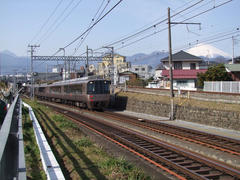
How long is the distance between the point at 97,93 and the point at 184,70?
20242 millimetres

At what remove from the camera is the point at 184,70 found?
4062 cm

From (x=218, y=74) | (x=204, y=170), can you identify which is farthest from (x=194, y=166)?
(x=218, y=74)

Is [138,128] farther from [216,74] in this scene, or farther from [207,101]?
[216,74]

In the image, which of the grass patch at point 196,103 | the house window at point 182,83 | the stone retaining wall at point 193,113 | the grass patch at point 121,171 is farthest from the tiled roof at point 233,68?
the grass patch at point 121,171

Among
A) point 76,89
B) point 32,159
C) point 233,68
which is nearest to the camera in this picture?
point 32,159

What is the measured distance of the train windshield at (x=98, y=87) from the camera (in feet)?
78.5

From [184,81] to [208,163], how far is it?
110ft

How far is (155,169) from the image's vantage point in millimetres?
7363

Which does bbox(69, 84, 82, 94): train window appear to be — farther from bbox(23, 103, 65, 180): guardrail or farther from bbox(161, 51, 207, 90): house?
bbox(23, 103, 65, 180): guardrail

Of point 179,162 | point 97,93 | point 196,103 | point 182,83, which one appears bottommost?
point 179,162

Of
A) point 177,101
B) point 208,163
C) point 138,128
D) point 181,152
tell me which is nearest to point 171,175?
point 208,163

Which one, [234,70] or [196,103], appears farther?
[234,70]

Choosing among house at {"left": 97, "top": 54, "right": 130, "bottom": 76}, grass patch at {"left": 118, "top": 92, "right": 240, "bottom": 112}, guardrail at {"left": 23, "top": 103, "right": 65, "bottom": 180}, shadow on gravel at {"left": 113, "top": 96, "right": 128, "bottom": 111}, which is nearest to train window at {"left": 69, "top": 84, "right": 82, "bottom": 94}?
shadow on gravel at {"left": 113, "top": 96, "right": 128, "bottom": 111}

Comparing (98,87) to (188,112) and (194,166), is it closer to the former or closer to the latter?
(188,112)
